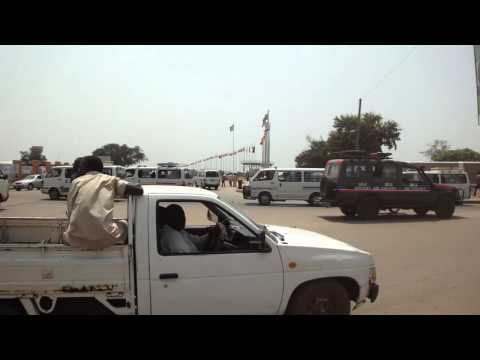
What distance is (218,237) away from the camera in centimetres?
381

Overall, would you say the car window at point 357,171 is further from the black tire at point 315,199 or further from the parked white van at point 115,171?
the parked white van at point 115,171

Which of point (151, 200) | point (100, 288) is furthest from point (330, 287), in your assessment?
point (100, 288)

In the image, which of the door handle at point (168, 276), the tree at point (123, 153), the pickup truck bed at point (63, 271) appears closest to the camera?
the pickup truck bed at point (63, 271)

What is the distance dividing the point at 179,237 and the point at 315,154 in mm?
49927

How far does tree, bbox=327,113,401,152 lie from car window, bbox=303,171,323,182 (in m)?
28.4

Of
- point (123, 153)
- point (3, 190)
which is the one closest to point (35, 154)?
point (123, 153)

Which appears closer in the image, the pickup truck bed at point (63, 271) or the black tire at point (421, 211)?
the pickup truck bed at point (63, 271)

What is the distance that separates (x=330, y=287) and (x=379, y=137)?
4710 cm

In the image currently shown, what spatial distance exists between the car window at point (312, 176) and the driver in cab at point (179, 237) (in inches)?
612

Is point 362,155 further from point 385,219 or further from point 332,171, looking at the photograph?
point 385,219

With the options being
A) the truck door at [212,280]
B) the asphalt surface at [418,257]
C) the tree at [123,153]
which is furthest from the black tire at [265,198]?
the tree at [123,153]

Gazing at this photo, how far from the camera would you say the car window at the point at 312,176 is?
62.5 ft

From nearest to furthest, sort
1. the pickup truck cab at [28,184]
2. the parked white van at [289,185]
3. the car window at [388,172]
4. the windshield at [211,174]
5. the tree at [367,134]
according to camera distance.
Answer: the car window at [388,172] → the parked white van at [289,185] → the pickup truck cab at [28,184] → the windshield at [211,174] → the tree at [367,134]
